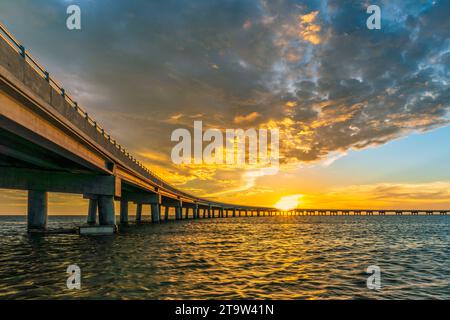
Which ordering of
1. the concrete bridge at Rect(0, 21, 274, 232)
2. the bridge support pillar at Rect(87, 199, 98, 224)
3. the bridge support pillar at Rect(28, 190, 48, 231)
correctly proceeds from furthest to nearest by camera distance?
the bridge support pillar at Rect(87, 199, 98, 224) < the bridge support pillar at Rect(28, 190, 48, 231) < the concrete bridge at Rect(0, 21, 274, 232)

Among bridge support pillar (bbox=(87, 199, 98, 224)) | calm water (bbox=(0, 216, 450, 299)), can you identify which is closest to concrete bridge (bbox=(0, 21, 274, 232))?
calm water (bbox=(0, 216, 450, 299))

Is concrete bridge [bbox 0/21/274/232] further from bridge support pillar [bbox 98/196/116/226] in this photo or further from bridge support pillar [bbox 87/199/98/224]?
bridge support pillar [bbox 87/199/98/224]

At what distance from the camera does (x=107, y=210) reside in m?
44.2

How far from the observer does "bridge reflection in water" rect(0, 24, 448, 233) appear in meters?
18.9

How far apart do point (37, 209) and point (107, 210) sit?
1089cm

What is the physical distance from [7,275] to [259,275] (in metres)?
12.6

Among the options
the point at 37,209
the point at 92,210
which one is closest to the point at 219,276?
the point at 37,209

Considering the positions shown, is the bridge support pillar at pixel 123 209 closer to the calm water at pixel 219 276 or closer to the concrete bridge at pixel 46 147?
the concrete bridge at pixel 46 147

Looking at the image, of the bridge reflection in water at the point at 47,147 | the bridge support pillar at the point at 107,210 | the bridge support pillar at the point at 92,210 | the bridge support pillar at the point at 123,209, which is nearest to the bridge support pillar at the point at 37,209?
the bridge reflection in water at the point at 47,147

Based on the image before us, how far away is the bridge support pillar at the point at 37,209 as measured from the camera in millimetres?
45750
